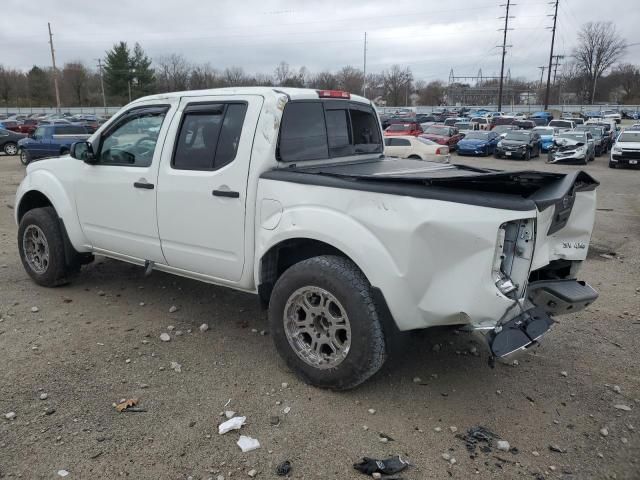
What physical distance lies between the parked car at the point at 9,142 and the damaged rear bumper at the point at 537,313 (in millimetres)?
29707

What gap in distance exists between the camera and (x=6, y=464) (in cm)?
290

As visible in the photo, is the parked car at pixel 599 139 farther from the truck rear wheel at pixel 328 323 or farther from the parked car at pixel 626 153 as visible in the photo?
the truck rear wheel at pixel 328 323

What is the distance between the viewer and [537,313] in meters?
3.46

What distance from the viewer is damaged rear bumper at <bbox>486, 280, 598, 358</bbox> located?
309 cm

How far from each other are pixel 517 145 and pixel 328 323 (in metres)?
26.6

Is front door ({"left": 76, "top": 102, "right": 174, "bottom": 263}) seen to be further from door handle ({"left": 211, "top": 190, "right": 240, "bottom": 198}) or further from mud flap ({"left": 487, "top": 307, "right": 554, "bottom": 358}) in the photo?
mud flap ({"left": 487, "top": 307, "right": 554, "bottom": 358})

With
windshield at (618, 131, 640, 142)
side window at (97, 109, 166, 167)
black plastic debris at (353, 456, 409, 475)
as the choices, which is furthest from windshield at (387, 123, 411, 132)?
black plastic debris at (353, 456, 409, 475)

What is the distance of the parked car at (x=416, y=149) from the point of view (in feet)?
69.3

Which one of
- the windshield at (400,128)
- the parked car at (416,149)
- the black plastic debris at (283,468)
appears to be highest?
the windshield at (400,128)

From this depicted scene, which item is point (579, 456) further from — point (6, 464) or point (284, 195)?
point (6, 464)

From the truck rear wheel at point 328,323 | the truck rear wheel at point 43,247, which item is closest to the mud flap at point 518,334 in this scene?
the truck rear wheel at point 328,323

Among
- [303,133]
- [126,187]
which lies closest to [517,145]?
[303,133]

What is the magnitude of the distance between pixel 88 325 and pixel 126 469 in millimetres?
2210

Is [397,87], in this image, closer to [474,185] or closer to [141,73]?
[141,73]
